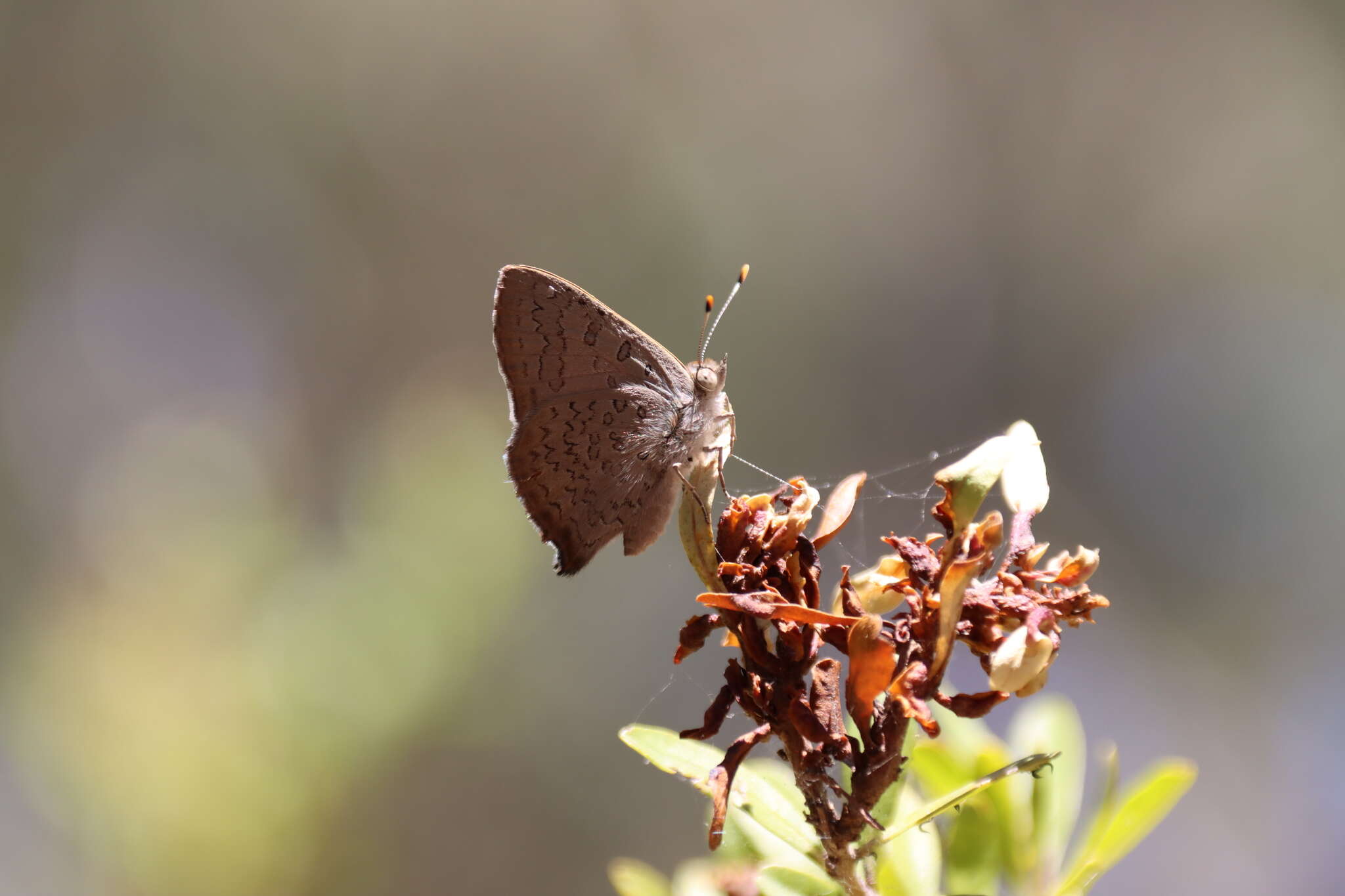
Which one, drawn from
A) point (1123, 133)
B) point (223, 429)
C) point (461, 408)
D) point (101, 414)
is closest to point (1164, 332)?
point (1123, 133)

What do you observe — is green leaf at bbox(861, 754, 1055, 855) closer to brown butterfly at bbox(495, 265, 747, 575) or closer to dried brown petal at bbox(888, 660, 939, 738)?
dried brown petal at bbox(888, 660, 939, 738)

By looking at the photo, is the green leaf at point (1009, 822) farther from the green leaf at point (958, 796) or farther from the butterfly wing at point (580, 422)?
the butterfly wing at point (580, 422)

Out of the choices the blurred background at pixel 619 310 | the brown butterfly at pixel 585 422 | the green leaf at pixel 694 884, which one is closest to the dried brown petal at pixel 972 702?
the green leaf at pixel 694 884

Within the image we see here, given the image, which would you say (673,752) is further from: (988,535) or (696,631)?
(988,535)

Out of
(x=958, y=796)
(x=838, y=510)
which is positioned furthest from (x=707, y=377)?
(x=958, y=796)

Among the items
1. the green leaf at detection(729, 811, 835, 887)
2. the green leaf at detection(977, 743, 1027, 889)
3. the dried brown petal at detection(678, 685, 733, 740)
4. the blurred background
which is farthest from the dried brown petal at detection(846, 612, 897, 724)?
the blurred background

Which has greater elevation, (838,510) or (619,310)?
(619,310)

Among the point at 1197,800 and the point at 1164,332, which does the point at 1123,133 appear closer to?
the point at 1164,332
